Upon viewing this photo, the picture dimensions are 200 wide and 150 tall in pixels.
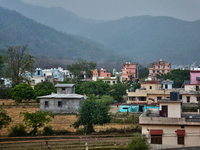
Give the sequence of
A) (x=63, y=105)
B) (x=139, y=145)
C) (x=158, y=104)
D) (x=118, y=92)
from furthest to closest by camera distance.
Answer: (x=118, y=92) → (x=158, y=104) → (x=63, y=105) → (x=139, y=145)

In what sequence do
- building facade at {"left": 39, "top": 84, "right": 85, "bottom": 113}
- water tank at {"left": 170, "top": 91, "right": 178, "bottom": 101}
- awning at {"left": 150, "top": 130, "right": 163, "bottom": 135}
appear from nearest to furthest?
awning at {"left": 150, "top": 130, "right": 163, "bottom": 135} → water tank at {"left": 170, "top": 91, "right": 178, "bottom": 101} → building facade at {"left": 39, "top": 84, "right": 85, "bottom": 113}

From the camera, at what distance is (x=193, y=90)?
44.2m

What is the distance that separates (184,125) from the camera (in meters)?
17.1

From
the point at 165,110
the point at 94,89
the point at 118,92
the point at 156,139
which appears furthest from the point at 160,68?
the point at 156,139

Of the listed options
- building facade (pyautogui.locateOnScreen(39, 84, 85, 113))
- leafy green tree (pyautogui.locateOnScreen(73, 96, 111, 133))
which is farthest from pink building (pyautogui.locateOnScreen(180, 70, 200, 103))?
leafy green tree (pyautogui.locateOnScreen(73, 96, 111, 133))

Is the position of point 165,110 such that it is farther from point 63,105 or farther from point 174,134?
point 63,105

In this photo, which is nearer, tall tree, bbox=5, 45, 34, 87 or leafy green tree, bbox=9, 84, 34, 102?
leafy green tree, bbox=9, 84, 34, 102

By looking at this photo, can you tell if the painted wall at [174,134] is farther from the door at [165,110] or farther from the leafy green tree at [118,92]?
the leafy green tree at [118,92]

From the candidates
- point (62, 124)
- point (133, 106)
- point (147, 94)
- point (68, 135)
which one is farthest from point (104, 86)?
point (68, 135)

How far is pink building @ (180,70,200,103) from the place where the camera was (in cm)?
4196

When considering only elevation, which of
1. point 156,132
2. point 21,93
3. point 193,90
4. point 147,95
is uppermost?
point 193,90

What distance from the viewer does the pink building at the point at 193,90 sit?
138 ft

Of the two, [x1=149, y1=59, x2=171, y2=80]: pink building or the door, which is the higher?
[x1=149, y1=59, x2=171, y2=80]: pink building

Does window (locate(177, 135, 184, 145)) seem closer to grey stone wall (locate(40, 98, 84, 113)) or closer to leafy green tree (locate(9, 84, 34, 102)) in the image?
grey stone wall (locate(40, 98, 84, 113))
